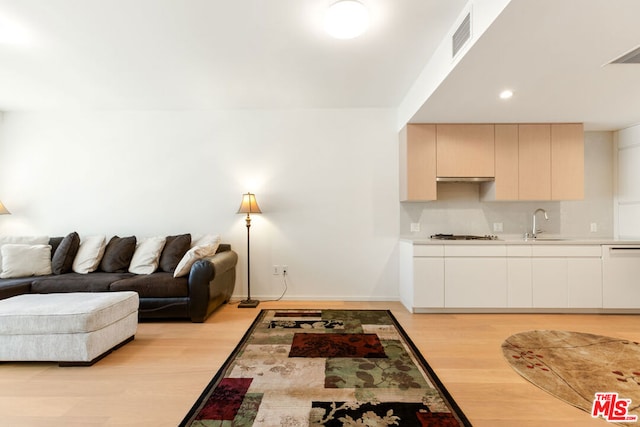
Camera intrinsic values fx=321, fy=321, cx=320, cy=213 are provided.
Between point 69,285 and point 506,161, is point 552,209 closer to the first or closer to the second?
point 506,161

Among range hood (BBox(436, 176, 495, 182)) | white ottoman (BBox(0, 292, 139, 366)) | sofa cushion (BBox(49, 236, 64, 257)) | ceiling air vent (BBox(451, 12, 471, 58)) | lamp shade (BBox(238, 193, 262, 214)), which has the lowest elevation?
white ottoman (BBox(0, 292, 139, 366))

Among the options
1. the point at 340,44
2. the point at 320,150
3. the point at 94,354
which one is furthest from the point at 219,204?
the point at 340,44

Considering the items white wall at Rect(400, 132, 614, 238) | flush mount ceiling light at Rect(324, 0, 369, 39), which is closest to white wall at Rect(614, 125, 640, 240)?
white wall at Rect(400, 132, 614, 238)

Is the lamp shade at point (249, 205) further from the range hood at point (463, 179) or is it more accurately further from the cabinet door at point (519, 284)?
the cabinet door at point (519, 284)

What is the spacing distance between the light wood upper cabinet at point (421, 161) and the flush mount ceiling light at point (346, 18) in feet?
5.98

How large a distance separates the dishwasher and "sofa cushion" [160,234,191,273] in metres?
4.79

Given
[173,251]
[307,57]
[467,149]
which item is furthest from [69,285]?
[467,149]

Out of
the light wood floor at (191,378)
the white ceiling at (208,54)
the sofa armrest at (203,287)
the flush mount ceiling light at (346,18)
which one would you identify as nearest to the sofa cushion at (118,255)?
the light wood floor at (191,378)

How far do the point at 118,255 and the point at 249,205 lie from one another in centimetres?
163

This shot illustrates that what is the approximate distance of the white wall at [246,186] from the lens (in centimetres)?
431

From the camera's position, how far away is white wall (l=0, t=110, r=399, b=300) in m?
4.31

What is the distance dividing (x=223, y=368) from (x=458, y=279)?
264cm

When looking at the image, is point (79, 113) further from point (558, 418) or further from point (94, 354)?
point (558, 418)

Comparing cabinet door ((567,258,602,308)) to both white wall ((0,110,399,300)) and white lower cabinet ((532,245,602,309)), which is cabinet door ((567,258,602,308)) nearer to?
white lower cabinet ((532,245,602,309))
